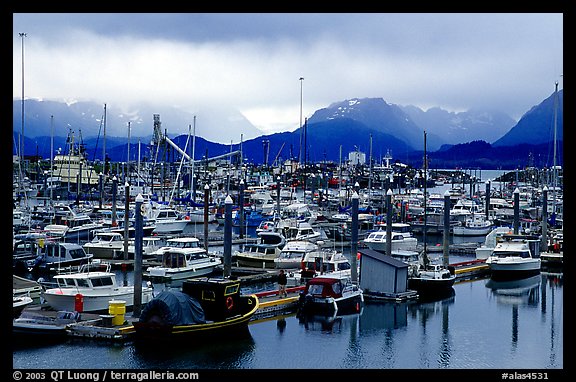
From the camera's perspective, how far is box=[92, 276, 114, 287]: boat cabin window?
24.4 m

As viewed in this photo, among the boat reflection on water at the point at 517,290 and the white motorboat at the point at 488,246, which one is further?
the white motorboat at the point at 488,246

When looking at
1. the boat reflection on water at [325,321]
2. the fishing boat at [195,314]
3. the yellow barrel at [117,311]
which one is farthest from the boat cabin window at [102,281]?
the boat reflection on water at [325,321]

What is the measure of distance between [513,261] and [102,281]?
20.1 m

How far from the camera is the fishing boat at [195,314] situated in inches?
779

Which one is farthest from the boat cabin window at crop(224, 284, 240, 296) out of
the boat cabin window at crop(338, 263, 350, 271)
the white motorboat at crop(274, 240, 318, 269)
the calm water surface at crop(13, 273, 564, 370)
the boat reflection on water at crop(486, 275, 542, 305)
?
the boat reflection on water at crop(486, 275, 542, 305)

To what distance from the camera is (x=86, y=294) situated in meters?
24.0

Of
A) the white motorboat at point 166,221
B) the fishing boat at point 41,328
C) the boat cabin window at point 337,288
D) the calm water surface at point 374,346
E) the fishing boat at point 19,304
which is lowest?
the calm water surface at point 374,346

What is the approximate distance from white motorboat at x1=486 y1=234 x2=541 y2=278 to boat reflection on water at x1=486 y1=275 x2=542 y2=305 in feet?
1.36

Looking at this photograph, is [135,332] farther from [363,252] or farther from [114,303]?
[363,252]

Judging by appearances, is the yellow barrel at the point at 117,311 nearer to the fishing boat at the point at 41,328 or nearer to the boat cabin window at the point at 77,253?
the fishing boat at the point at 41,328

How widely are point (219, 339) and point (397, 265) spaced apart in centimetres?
916

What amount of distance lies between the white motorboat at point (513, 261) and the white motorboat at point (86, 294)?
18.1 metres

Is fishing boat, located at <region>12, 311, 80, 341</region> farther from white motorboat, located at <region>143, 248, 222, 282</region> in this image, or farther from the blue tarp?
white motorboat, located at <region>143, 248, 222, 282</region>
